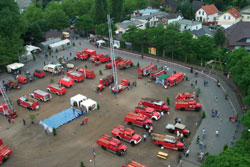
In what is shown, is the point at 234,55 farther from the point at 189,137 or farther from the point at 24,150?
the point at 24,150

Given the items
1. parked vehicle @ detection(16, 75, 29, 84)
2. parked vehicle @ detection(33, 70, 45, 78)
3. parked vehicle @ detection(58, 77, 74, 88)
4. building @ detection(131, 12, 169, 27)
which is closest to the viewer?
parked vehicle @ detection(58, 77, 74, 88)

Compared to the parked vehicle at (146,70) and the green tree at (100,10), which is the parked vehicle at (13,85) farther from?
the green tree at (100,10)

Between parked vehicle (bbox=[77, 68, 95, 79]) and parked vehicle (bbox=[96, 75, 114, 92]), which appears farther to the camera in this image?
parked vehicle (bbox=[77, 68, 95, 79])

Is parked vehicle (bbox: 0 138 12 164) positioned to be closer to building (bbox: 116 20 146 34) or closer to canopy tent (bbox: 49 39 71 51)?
canopy tent (bbox: 49 39 71 51)

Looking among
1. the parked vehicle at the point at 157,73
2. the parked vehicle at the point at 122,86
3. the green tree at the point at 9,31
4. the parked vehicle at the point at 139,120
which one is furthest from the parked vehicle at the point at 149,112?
the green tree at the point at 9,31

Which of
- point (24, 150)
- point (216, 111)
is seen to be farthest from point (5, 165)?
point (216, 111)

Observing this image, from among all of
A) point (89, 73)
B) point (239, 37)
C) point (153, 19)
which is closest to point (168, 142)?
point (89, 73)

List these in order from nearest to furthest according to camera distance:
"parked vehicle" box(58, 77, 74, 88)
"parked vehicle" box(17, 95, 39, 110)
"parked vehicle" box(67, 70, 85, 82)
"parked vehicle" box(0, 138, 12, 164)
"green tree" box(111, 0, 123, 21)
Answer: "parked vehicle" box(0, 138, 12, 164), "parked vehicle" box(17, 95, 39, 110), "parked vehicle" box(58, 77, 74, 88), "parked vehicle" box(67, 70, 85, 82), "green tree" box(111, 0, 123, 21)

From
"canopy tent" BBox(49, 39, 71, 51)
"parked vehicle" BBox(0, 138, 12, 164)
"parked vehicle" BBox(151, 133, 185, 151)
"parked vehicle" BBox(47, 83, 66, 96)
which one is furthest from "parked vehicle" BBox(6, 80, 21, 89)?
"parked vehicle" BBox(151, 133, 185, 151)
